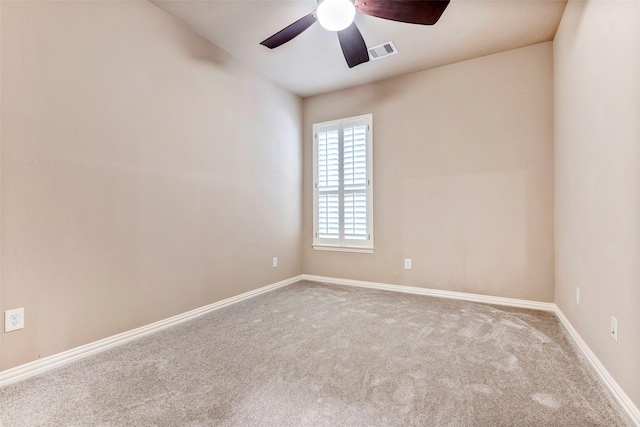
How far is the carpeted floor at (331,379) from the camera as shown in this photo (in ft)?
4.49

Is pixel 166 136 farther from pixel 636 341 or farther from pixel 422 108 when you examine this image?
pixel 636 341

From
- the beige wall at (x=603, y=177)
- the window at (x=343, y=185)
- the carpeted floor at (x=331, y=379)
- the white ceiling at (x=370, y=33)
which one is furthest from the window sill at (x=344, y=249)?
the white ceiling at (x=370, y=33)

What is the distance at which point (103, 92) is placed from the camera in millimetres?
2102

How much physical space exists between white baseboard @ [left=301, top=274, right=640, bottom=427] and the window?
18.2 inches

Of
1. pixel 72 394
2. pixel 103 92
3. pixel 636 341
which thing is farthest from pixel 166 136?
pixel 636 341

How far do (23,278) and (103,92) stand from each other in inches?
52.8

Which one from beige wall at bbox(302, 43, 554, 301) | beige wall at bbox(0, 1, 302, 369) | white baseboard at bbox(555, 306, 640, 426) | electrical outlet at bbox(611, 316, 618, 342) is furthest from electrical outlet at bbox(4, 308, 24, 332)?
electrical outlet at bbox(611, 316, 618, 342)

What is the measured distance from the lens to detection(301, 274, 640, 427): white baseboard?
1423 millimetres

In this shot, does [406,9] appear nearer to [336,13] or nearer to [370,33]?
[336,13]

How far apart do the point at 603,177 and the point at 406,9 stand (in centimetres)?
160

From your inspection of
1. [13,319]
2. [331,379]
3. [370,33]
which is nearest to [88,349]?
[13,319]

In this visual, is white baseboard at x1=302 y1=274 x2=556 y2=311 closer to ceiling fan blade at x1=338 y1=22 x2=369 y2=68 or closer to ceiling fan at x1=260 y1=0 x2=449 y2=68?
ceiling fan blade at x1=338 y1=22 x2=369 y2=68

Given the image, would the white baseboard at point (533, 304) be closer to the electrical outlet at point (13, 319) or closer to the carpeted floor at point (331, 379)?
the carpeted floor at point (331, 379)

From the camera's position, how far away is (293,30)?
7.21ft
